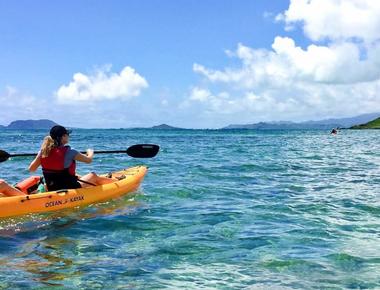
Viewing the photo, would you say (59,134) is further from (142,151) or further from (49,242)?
(142,151)

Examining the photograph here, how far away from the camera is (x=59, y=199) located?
426 inches

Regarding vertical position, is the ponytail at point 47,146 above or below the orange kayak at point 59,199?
above

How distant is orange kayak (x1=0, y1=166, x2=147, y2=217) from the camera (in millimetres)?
10039

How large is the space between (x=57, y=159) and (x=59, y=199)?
0.90 meters

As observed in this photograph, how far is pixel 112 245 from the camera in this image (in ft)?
27.1

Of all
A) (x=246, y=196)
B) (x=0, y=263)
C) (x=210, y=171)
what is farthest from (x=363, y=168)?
(x=0, y=263)

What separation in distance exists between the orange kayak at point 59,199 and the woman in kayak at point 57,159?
314mm

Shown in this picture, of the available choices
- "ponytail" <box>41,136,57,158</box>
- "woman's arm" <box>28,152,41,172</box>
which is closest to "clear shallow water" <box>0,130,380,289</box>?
"woman's arm" <box>28,152,41,172</box>

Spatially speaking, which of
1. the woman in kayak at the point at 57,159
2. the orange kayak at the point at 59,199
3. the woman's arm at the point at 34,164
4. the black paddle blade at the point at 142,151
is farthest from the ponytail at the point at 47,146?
the black paddle blade at the point at 142,151

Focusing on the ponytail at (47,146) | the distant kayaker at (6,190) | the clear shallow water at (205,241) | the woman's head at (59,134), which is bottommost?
the clear shallow water at (205,241)

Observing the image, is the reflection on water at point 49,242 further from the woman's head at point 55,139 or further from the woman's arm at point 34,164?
the woman's head at point 55,139

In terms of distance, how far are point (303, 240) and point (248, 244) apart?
3.39ft

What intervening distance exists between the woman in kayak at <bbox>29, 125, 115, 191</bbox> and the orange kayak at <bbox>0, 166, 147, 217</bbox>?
0.31 meters

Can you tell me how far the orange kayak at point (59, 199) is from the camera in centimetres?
1004
